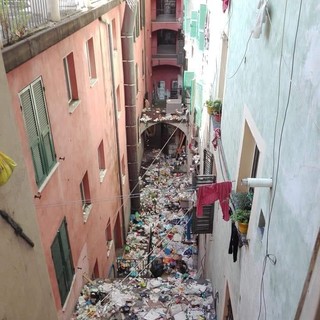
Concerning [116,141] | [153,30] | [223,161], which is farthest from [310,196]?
[153,30]

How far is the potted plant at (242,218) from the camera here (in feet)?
19.4

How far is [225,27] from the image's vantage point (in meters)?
8.89

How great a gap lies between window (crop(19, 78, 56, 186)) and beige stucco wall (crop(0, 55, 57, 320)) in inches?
86.9

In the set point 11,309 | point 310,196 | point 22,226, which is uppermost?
point 310,196

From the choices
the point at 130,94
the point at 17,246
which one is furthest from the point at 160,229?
the point at 17,246

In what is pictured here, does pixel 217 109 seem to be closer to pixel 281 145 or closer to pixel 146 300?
pixel 146 300

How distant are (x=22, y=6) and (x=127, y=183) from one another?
12.2m

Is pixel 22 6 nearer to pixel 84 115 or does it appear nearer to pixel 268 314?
pixel 84 115

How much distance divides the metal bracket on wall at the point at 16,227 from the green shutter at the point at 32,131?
2.46m

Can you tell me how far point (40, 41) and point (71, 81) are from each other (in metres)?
2.58

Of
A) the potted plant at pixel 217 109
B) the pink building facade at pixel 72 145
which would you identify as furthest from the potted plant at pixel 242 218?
the potted plant at pixel 217 109

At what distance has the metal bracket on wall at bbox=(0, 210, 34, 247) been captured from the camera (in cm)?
368

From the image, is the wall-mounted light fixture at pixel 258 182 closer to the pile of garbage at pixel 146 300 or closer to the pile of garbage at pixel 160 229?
the pile of garbage at pixel 146 300

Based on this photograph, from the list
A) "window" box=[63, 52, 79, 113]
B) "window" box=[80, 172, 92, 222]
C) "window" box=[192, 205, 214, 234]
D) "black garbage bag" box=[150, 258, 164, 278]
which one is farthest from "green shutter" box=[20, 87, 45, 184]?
"black garbage bag" box=[150, 258, 164, 278]
